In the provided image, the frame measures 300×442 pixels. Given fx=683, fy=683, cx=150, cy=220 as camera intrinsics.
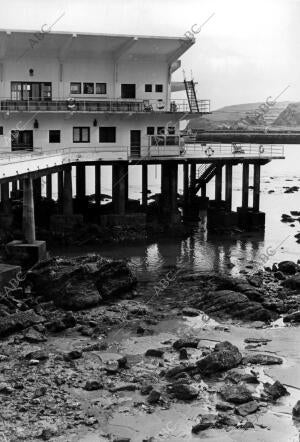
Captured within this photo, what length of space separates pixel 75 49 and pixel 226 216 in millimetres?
14642

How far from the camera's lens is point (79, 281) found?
25.2m

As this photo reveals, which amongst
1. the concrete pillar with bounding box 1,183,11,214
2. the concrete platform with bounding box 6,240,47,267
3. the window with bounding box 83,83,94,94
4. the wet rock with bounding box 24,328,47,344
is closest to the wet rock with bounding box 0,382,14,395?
the wet rock with bounding box 24,328,47,344

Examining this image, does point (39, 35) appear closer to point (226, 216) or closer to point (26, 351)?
point (226, 216)

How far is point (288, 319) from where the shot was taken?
75.9 ft

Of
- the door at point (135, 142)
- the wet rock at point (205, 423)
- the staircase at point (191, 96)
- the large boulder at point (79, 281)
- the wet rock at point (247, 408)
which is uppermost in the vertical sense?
the staircase at point (191, 96)

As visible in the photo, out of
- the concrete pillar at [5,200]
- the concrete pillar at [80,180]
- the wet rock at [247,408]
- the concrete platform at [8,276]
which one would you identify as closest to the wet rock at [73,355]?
Result: the wet rock at [247,408]

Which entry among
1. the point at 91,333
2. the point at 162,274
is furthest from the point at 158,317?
the point at 162,274

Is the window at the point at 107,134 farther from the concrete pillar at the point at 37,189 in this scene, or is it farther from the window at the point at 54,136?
the concrete pillar at the point at 37,189

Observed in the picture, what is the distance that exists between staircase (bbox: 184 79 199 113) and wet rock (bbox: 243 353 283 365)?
28186mm

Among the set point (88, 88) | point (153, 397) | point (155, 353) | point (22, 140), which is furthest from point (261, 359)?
point (88, 88)

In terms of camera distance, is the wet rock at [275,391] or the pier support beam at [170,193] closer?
the wet rock at [275,391]

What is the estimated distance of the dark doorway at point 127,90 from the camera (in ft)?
149

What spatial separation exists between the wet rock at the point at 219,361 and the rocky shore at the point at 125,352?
31 millimetres

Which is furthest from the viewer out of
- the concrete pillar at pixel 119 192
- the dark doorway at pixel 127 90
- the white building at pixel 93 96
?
the dark doorway at pixel 127 90
